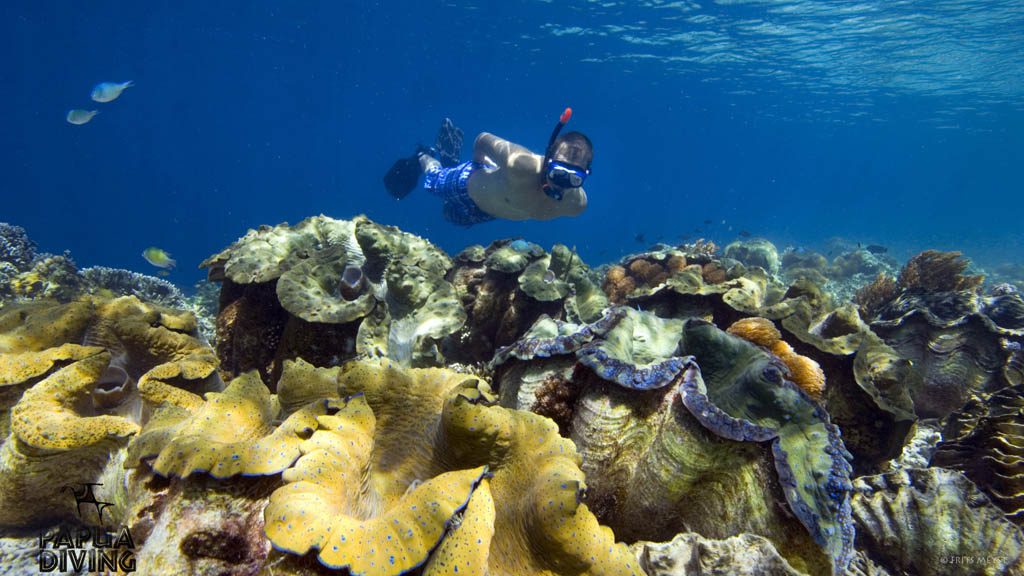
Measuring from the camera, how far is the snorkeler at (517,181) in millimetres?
5379

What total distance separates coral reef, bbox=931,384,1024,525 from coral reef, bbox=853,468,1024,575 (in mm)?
574

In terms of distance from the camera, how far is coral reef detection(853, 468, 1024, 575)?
2240mm

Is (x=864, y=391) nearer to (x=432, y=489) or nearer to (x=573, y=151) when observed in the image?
(x=432, y=489)

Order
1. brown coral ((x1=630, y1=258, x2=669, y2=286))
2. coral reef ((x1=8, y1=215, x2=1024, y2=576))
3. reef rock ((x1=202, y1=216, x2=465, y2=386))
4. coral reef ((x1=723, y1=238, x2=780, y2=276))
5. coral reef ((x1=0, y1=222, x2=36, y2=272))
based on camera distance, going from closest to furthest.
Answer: coral reef ((x1=8, y1=215, x2=1024, y2=576))
reef rock ((x1=202, y1=216, x2=465, y2=386))
brown coral ((x1=630, y1=258, x2=669, y2=286))
coral reef ((x1=0, y1=222, x2=36, y2=272))
coral reef ((x1=723, y1=238, x2=780, y2=276))

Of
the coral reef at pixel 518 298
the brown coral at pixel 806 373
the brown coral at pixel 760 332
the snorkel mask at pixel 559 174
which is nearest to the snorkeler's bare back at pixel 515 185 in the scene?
the snorkel mask at pixel 559 174

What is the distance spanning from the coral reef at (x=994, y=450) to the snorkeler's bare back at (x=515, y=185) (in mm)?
4411

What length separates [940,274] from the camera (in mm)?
7066

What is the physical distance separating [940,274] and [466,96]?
64.9 meters

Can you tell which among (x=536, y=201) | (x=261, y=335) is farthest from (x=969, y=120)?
(x=261, y=335)

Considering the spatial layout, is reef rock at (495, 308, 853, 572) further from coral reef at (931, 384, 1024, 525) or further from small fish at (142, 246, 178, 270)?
small fish at (142, 246, 178, 270)

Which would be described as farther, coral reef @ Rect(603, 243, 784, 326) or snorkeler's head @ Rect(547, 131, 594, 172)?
snorkeler's head @ Rect(547, 131, 594, 172)

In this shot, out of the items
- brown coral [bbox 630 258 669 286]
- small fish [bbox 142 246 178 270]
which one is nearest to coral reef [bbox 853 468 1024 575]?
brown coral [bbox 630 258 669 286]

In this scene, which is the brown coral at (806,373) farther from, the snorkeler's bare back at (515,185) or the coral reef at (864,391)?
the snorkeler's bare back at (515,185)

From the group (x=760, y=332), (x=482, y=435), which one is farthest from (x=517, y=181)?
(x=482, y=435)
